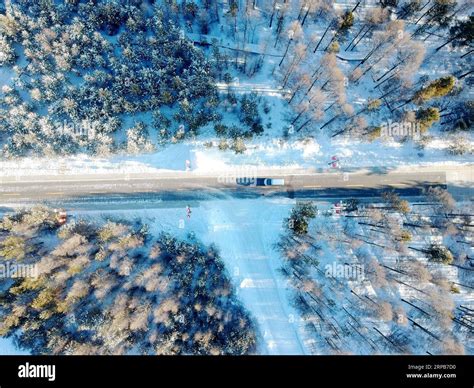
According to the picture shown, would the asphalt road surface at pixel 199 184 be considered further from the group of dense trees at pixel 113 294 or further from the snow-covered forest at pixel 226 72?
the snow-covered forest at pixel 226 72

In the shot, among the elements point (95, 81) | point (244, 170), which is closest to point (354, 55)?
point (244, 170)

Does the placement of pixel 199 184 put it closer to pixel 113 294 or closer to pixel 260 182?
pixel 260 182

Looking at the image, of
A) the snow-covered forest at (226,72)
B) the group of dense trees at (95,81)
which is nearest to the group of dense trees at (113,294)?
the group of dense trees at (95,81)

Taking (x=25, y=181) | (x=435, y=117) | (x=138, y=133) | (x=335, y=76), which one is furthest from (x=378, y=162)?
(x=25, y=181)
